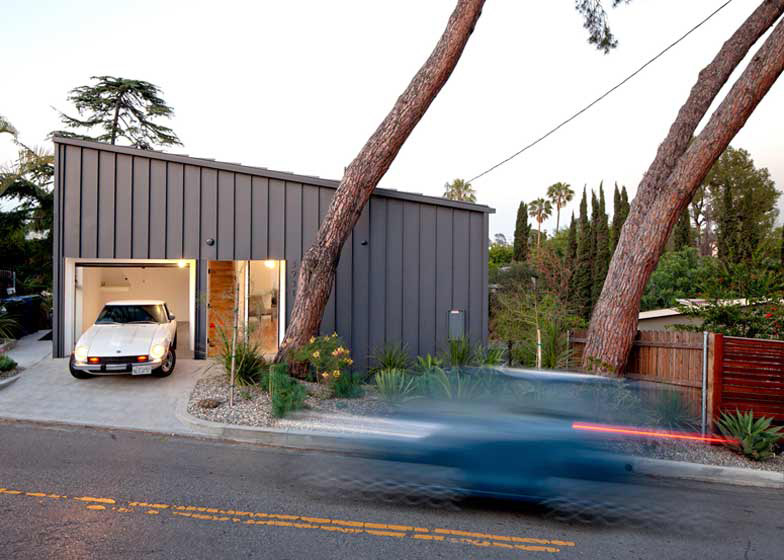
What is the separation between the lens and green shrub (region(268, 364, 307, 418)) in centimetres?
798

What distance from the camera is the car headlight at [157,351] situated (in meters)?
9.60

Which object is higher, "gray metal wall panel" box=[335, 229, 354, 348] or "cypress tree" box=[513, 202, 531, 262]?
"cypress tree" box=[513, 202, 531, 262]

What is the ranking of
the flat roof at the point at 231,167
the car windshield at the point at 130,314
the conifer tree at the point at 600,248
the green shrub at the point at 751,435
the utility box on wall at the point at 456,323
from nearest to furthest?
the green shrub at the point at 751,435, the car windshield at the point at 130,314, the flat roof at the point at 231,167, the utility box on wall at the point at 456,323, the conifer tree at the point at 600,248

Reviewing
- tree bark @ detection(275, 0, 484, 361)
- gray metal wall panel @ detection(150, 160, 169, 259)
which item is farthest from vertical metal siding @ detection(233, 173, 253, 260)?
tree bark @ detection(275, 0, 484, 361)

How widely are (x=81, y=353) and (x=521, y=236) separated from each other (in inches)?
1511

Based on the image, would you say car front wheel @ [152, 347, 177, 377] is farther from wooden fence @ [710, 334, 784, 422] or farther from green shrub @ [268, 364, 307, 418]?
wooden fence @ [710, 334, 784, 422]

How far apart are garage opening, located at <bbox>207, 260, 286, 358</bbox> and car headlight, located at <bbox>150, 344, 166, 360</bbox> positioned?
2865mm

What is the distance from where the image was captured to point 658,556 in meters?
4.16

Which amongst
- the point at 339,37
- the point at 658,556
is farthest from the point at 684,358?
the point at 339,37

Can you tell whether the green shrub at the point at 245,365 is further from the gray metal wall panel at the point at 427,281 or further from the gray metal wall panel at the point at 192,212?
the gray metal wall panel at the point at 427,281

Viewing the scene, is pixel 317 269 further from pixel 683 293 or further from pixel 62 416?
pixel 683 293

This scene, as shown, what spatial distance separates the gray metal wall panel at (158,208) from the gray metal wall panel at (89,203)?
1176 mm

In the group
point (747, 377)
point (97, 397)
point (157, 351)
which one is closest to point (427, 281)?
point (157, 351)

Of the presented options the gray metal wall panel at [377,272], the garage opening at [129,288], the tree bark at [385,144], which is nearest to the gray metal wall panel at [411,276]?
the gray metal wall panel at [377,272]
